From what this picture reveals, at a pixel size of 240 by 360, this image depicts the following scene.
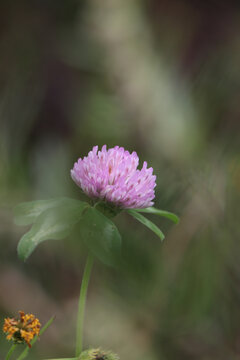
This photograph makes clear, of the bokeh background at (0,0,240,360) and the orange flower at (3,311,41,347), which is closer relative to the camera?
the orange flower at (3,311,41,347)

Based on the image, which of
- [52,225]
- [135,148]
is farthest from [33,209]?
[135,148]

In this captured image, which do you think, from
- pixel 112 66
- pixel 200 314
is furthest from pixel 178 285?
pixel 112 66

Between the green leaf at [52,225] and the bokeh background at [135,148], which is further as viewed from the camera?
the bokeh background at [135,148]

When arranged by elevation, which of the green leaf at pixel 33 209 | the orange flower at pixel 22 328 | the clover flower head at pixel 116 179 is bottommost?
the orange flower at pixel 22 328

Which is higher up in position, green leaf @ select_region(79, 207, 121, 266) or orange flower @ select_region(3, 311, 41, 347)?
green leaf @ select_region(79, 207, 121, 266)

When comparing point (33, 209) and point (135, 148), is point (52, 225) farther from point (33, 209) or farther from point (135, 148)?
point (135, 148)

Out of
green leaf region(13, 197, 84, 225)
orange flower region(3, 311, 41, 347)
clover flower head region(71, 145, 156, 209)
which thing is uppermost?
clover flower head region(71, 145, 156, 209)
